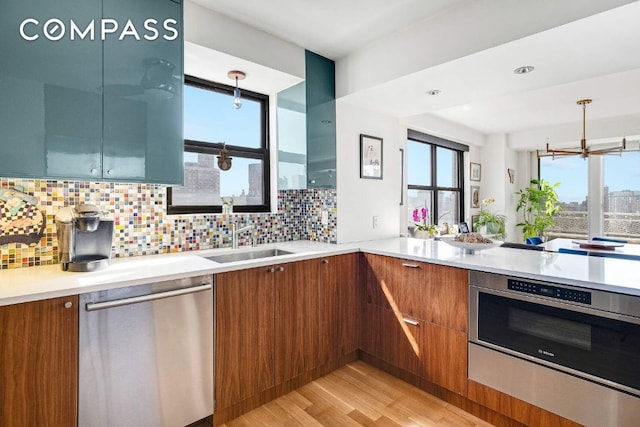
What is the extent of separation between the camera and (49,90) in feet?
5.13

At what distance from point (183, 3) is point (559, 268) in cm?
261

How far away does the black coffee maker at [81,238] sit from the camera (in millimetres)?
1678

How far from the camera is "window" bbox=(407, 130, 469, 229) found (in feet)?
14.4

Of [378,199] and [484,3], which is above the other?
[484,3]

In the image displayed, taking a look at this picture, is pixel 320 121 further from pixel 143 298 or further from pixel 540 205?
pixel 540 205

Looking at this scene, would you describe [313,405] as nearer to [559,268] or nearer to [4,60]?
[559,268]

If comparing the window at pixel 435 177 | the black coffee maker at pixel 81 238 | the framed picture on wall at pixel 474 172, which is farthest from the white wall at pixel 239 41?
the framed picture on wall at pixel 474 172

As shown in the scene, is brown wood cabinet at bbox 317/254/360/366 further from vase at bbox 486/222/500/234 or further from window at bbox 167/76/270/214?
vase at bbox 486/222/500/234

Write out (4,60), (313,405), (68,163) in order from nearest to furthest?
(4,60), (68,163), (313,405)

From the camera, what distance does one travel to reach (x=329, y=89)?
2.77m

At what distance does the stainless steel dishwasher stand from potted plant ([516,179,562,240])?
18.5ft

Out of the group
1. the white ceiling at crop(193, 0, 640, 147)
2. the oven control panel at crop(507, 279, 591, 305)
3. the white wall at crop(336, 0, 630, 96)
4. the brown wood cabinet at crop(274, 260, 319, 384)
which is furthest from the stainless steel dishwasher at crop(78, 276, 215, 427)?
the white wall at crop(336, 0, 630, 96)

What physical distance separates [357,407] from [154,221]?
1.78 m

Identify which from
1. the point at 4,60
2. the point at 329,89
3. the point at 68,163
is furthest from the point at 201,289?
the point at 329,89
